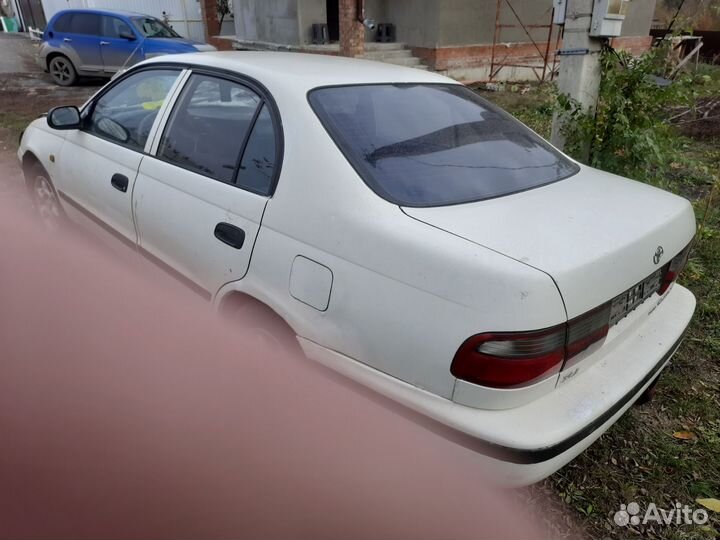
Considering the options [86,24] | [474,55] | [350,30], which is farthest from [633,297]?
[86,24]

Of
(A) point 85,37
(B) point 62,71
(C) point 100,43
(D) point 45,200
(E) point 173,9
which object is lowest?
(D) point 45,200

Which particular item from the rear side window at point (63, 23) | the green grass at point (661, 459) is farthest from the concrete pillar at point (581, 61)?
the rear side window at point (63, 23)

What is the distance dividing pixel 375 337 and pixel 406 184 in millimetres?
596

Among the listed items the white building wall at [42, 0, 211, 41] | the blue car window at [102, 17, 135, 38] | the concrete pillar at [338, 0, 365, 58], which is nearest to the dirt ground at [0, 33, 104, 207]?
the blue car window at [102, 17, 135, 38]

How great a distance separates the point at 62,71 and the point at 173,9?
7.44m

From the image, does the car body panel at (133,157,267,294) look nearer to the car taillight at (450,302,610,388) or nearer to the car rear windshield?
the car rear windshield

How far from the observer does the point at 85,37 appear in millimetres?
11383

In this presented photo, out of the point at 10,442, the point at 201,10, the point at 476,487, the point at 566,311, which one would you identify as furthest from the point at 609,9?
the point at 201,10

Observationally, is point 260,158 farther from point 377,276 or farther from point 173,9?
point 173,9

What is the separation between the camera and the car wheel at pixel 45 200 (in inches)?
142

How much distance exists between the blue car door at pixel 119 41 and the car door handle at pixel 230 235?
10.9m

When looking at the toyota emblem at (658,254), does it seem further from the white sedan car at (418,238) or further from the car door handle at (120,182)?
the car door handle at (120,182)

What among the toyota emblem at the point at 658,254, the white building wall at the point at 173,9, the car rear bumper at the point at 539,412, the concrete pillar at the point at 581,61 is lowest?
the car rear bumper at the point at 539,412
